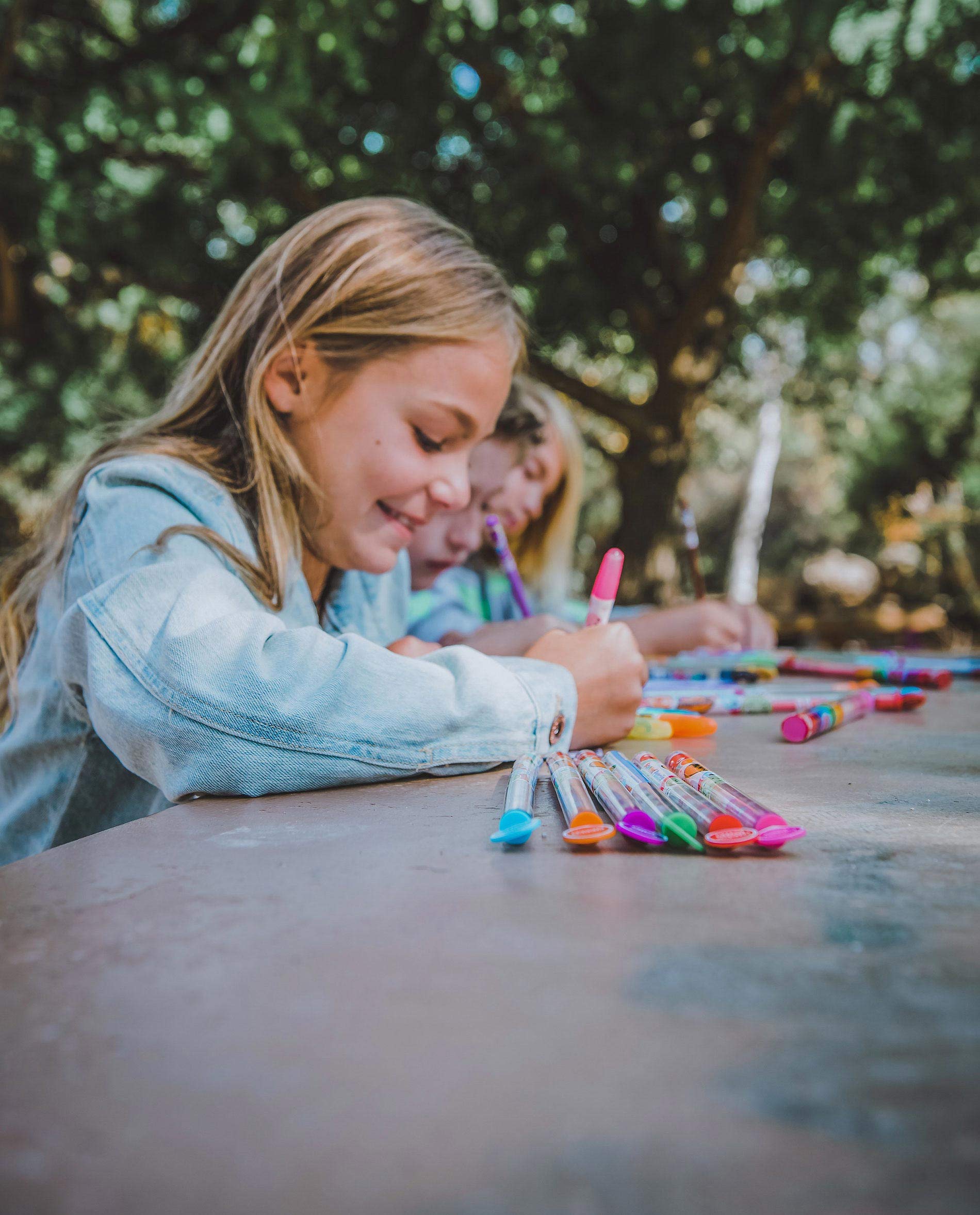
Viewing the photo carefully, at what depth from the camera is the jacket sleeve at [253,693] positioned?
0.78 metres

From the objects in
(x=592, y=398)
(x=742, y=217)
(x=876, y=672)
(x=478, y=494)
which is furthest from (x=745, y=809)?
(x=742, y=217)

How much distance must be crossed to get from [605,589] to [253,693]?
57 centimetres

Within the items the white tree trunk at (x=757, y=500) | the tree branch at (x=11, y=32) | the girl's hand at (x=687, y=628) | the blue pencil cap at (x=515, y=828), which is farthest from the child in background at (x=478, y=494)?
the white tree trunk at (x=757, y=500)

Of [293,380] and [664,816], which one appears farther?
A: [293,380]

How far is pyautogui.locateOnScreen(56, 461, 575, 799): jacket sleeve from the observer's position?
0.78 meters

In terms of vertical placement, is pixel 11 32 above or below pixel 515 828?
above

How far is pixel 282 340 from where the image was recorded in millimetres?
1301

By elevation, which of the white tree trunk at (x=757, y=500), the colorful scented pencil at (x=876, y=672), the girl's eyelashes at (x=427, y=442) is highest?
the girl's eyelashes at (x=427, y=442)

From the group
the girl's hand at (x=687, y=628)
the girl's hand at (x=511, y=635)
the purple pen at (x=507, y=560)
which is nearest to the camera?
the girl's hand at (x=511, y=635)

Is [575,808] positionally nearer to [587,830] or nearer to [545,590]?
[587,830]

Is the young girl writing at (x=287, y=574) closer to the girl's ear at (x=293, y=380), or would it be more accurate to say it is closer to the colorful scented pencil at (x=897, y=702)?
the girl's ear at (x=293, y=380)

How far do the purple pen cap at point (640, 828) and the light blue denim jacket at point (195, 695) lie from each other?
26 cm

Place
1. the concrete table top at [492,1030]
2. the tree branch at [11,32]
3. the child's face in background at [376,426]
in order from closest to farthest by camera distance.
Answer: the concrete table top at [492,1030] → the child's face in background at [376,426] → the tree branch at [11,32]

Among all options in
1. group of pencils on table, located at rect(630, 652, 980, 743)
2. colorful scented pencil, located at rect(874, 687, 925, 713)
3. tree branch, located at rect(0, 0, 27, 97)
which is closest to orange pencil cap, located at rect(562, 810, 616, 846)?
group of pencils on table, located at rect(630, 652, 980, 743)
